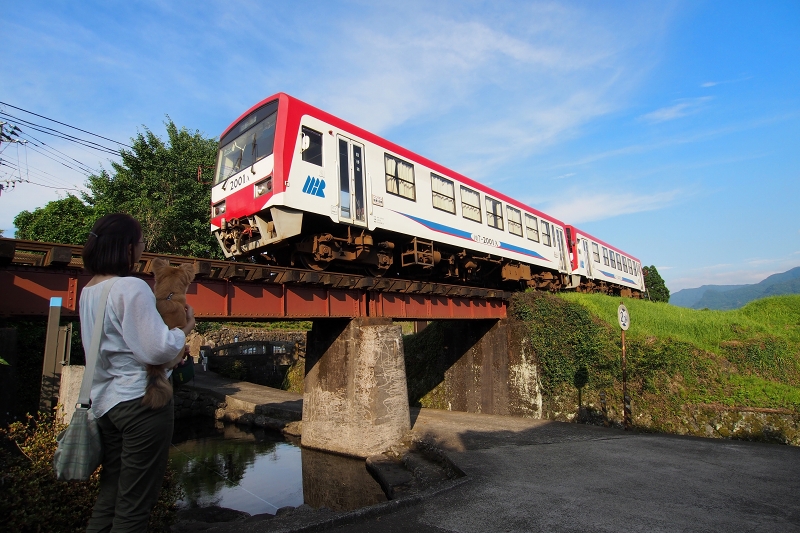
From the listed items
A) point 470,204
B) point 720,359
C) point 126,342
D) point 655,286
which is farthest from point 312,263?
point 655,286

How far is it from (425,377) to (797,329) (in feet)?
38.3

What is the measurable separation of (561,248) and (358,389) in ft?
37.8

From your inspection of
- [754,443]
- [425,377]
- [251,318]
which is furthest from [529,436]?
[425,377]

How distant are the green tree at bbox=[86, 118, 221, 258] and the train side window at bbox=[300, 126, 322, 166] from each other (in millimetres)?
17295

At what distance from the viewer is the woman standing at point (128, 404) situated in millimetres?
1936

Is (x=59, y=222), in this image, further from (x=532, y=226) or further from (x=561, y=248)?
(x=561, y=248)

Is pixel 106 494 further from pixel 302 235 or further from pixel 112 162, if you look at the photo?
pixel 112 162

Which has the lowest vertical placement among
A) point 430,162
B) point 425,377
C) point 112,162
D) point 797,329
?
point 425,377

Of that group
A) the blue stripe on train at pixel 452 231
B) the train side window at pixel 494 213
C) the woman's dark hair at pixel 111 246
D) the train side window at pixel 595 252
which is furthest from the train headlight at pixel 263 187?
the train side window at pixel 595 252

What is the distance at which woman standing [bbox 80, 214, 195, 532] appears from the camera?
1936 mm

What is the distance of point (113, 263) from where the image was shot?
83.4 inches

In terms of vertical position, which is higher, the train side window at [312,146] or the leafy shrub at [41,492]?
the train side window at [312,146]

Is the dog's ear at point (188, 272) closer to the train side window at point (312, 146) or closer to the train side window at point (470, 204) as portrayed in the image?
the train side window at point (312, 146)

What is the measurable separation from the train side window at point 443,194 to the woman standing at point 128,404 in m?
10.1
